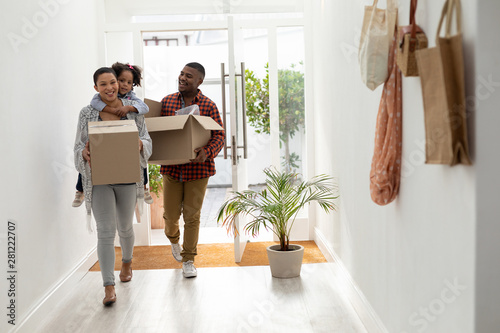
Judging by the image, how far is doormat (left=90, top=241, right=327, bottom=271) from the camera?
151 inches

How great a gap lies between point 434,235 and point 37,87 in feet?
7.26

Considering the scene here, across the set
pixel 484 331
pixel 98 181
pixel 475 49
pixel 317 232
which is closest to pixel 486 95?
pixel 475 49

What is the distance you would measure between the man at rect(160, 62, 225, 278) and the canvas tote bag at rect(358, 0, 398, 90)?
1645mm

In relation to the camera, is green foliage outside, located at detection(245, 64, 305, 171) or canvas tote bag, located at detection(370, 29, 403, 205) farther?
green foliage outside, located at detection(245, 64, 305, 171)

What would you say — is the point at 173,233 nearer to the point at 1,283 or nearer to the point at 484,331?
the point at 1,283

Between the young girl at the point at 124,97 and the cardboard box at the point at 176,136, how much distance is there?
0.43 ft

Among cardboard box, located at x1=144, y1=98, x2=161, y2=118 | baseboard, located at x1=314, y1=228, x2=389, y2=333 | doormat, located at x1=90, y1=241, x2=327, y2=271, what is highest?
cardboard box, located at x1=144, y1=98, x2=161, y2=118

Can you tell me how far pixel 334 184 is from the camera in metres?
3.47

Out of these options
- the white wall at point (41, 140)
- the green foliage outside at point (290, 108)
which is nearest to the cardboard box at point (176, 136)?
the white wall at point (41, 140)

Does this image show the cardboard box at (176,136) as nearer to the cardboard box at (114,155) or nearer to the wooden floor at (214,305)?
the cardboard box at (114,155)

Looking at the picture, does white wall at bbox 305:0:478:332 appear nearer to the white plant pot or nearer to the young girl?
the white plant pot

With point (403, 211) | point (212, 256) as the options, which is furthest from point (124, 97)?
point (403, 211)

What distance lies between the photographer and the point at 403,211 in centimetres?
197

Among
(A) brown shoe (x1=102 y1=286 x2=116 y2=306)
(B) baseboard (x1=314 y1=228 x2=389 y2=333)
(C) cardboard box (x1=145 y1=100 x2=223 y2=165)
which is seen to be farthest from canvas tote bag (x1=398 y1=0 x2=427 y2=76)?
(A) brown shoe (x1=102 y1=286 x2=116 y2=306)
